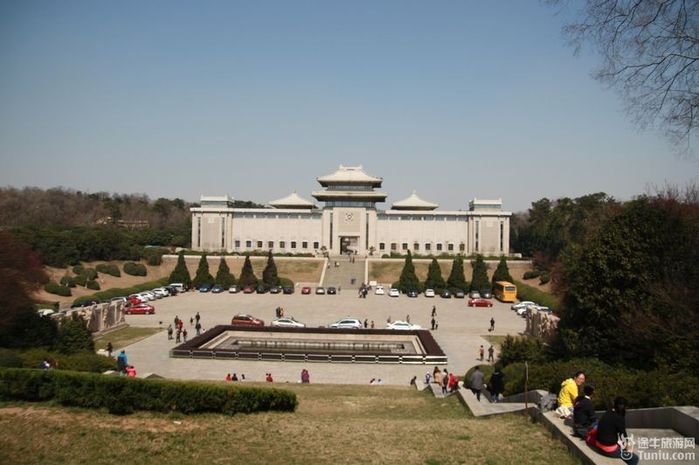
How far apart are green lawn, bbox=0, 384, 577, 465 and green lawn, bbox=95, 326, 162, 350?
1690 centimetres

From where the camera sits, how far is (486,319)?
3694 centimetres

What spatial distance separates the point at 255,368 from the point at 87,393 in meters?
12.2

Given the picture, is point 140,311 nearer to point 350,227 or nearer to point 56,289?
point 56,289

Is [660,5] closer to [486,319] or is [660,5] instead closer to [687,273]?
[687,273]

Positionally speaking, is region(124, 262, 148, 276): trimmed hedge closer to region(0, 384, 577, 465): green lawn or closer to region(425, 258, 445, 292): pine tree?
region(425, 258, 445, 292): pine tree

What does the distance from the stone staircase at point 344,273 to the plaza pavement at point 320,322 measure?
2925 mm

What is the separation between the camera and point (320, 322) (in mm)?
34594

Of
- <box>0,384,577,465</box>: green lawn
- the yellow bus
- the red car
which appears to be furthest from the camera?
the yellow bus

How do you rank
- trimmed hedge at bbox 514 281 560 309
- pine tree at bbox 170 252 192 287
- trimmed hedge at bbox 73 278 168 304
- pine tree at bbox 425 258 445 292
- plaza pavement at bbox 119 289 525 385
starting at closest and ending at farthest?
1. plaza pavement at bbox 119 289 525 385
2. trimmed hedge at bbox 73 278 168 304
3. trimmed hedge at bbox 514 281 560 309
4. pine tree at bbox 170 252 192 287
5. pine tree at bbox 425 258 445 292

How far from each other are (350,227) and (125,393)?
58760mm

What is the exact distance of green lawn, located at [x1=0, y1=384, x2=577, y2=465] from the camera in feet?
27.2

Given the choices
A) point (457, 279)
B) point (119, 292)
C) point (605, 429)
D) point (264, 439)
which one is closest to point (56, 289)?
point (119, 292)

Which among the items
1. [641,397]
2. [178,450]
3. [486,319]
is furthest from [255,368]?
[486,319]

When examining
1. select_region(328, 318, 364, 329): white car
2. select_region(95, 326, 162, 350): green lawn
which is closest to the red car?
select_region(95, 326, 162, 350): green lawn
